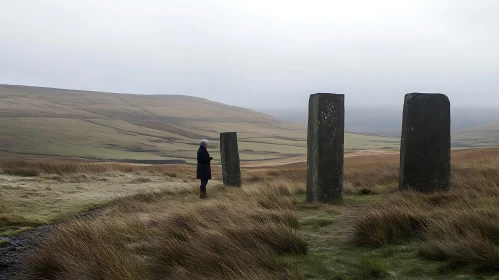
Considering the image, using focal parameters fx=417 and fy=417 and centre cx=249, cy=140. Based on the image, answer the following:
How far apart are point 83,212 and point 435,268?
28.9 ft

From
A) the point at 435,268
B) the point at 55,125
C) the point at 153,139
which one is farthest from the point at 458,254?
the point at 55,125

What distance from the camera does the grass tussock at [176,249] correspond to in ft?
14.8

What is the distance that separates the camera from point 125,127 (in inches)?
3915

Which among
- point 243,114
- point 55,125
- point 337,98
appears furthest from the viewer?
point 243,114

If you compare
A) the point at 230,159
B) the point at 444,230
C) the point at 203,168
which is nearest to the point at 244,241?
the point at 444,230

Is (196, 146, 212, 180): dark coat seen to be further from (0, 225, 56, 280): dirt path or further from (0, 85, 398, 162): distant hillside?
(0, 85, 398, 162): distant hillside

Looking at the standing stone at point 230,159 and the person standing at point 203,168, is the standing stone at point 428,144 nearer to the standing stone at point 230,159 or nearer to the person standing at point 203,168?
the person standing at point 203,168

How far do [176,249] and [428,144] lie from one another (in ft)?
20.5

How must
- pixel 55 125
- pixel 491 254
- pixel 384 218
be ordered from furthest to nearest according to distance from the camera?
pixel 55 125 → pixel 384 218 → pixel 491 254

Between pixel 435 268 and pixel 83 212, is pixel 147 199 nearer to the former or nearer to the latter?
pixel 83 212

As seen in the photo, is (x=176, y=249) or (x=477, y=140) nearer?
(x=176, y=249)

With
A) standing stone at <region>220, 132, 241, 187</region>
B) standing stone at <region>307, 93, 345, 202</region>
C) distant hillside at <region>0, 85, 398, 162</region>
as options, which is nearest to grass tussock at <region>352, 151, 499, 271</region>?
standing stone at <region>307, 93, 345, 202</region>

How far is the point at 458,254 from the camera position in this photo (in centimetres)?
424

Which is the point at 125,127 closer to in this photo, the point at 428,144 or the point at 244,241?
the point at 428,144
